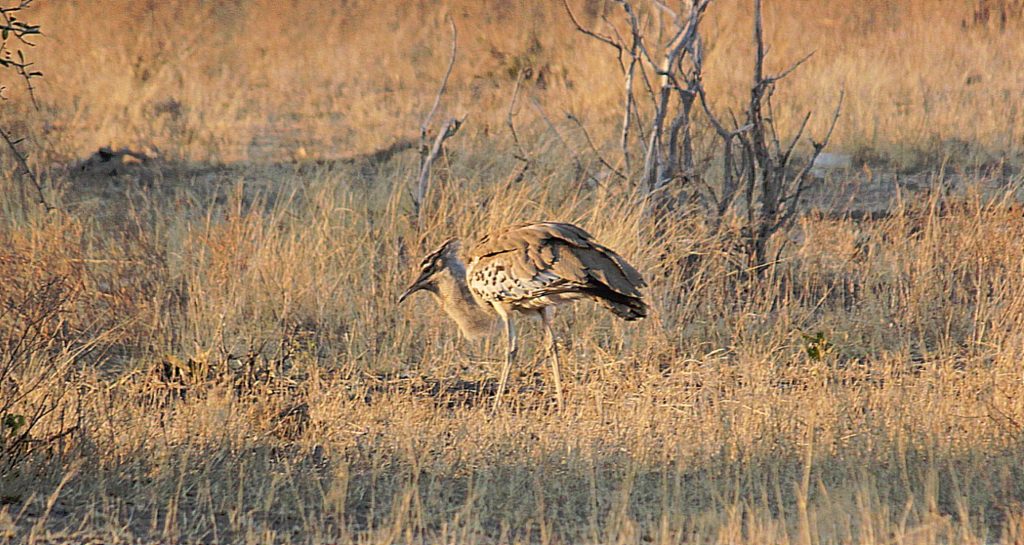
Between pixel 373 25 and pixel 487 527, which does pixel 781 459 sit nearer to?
pixel 487 527

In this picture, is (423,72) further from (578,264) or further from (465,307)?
(578,264)

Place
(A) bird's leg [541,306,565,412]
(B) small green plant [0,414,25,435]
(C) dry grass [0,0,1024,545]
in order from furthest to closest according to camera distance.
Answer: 1. (A) bird's leg [541,306,565,412]
2. (B) small green plant [0,414,25,435]
3. (C) dry grass [0,0,1024,545]

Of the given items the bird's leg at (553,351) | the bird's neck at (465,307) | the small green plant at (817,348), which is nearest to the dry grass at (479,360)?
the small green plant at (817,348)

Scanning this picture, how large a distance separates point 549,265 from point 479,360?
1.44m

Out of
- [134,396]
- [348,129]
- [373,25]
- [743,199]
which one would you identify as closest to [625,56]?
[348,129]

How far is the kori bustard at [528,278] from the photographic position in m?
5.59

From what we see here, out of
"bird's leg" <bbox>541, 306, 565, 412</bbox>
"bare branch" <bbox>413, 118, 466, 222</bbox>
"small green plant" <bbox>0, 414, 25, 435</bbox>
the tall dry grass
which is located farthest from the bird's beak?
the tall dry grass

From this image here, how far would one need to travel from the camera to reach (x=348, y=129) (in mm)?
13586

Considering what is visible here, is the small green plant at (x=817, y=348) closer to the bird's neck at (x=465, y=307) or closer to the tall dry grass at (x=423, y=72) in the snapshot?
the bird's neck at (x=465, y=307)

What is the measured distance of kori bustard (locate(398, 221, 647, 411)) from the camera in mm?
5590

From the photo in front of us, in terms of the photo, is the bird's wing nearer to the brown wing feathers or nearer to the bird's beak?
the brown wing feathers

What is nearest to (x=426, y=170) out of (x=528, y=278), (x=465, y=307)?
(x=465, y=307)

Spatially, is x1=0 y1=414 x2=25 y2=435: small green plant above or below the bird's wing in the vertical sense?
below

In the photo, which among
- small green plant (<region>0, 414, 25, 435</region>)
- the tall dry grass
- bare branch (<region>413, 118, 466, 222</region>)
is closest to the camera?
small green plant (<region>0, 414, 25, 435</region>)
